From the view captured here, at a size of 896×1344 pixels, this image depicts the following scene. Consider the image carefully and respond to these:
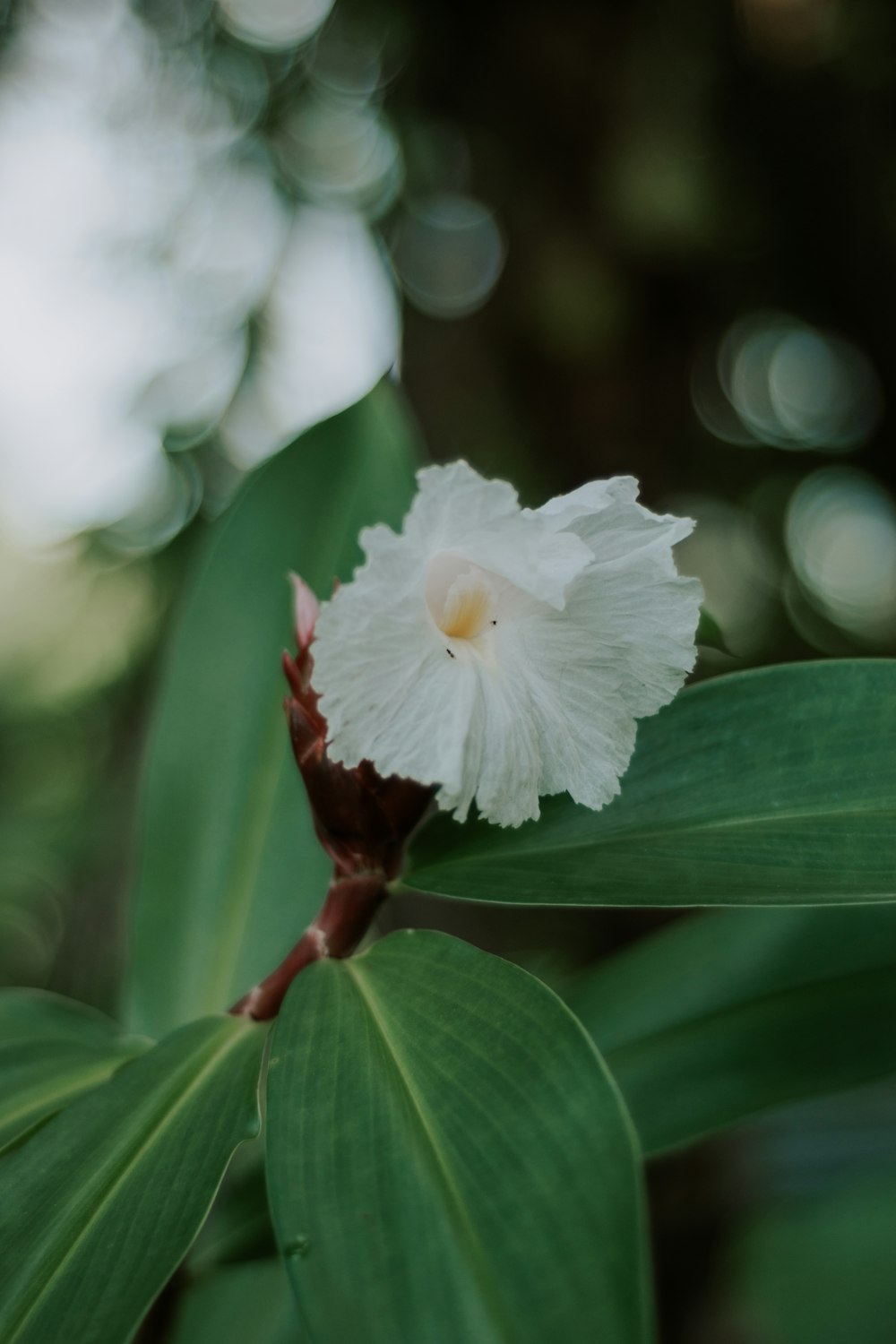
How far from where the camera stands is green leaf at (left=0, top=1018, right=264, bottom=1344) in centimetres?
44

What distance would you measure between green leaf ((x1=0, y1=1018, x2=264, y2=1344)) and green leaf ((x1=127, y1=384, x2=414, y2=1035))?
253mm

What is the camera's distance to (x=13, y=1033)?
2.27ft

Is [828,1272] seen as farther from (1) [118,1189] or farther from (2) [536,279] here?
(2) [536,279]

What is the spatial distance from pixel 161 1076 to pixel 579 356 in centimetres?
165

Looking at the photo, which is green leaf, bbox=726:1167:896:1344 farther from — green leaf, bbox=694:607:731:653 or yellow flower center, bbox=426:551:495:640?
yellow flower center, bbox=426:551:495:640

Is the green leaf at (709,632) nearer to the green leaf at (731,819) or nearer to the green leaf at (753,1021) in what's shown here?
the green leaf at (731,819)

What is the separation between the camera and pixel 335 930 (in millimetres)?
597

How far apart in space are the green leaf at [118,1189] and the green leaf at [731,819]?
163 mm

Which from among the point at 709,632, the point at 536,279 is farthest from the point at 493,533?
the point at 536,279

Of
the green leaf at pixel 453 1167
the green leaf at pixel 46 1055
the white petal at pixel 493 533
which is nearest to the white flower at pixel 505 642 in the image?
the white petal at pixel 493 533

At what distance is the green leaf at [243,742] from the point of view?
0.83 m

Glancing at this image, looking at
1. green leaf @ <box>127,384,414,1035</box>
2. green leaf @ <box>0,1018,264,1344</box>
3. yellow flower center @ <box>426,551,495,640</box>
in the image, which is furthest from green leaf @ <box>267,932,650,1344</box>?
green leaf @ <box>127,384,414,1035</box>

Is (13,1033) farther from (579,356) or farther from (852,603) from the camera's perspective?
(852,603)

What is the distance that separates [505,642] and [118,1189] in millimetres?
336
